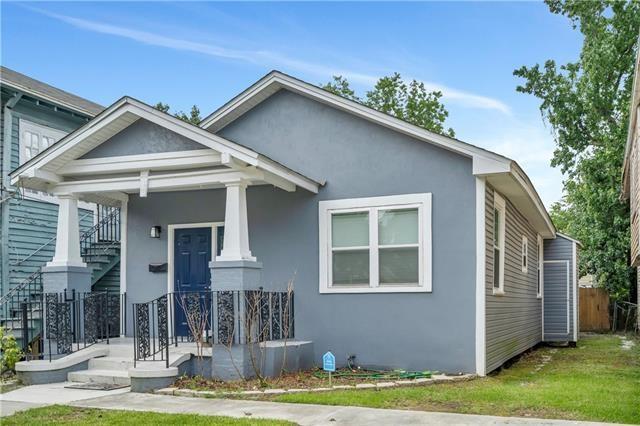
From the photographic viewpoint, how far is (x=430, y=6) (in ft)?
46.1

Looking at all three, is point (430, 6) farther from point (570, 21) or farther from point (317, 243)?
point (570, 21)

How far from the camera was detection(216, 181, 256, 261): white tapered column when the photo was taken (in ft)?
30.3

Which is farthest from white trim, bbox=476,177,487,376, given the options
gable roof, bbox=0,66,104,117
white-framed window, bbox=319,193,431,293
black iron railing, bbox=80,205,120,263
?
gable roof, bbox=0,66,104,117

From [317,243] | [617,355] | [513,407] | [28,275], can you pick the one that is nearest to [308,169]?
[317,243]

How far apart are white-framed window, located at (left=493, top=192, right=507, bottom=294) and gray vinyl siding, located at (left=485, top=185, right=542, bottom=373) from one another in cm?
26

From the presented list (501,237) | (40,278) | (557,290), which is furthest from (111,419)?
(557,290)

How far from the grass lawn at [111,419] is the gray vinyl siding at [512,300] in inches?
191

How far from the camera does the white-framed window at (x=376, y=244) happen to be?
394 inches

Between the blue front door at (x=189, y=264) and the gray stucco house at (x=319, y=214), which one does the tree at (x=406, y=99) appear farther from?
the blue front door at (x=189, y=264)

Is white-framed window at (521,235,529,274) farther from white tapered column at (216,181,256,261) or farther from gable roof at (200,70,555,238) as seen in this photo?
white tapered column at (216,181,256,261)

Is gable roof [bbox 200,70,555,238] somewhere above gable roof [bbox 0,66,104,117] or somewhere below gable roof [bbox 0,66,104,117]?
below

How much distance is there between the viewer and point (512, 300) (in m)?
12.8

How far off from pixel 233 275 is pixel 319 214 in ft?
6.97

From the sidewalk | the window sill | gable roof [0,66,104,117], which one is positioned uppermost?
gable roof [0,66,104,117]
